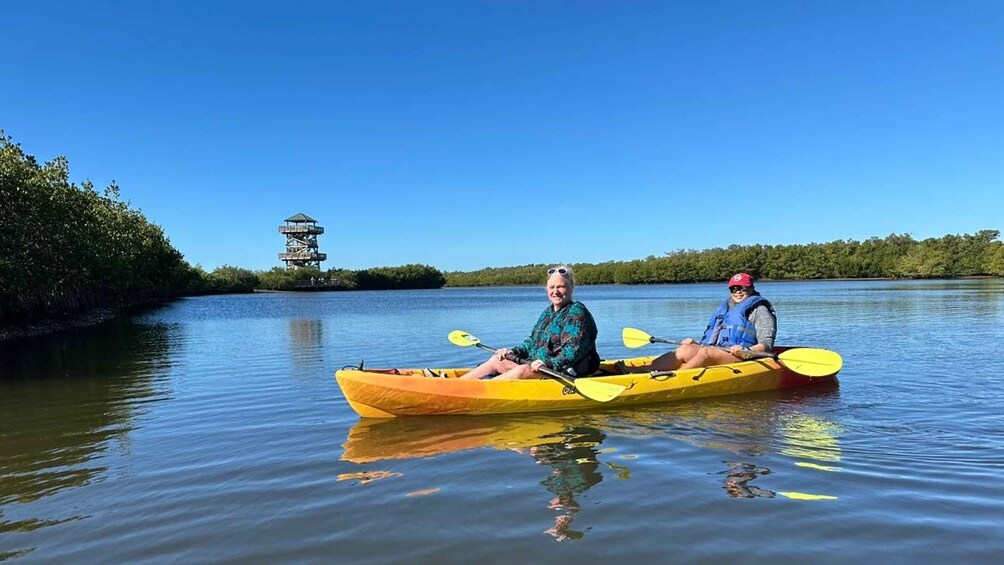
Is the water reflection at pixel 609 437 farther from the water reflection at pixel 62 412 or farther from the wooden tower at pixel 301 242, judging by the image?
the wooden tower at pixel 301 242

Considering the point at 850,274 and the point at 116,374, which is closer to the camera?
the point at 116,374

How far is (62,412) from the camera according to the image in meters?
9.35

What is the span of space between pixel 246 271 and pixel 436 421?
10760cm

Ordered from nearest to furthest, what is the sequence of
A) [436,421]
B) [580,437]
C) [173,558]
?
[173,558], [580,437], [436,421]

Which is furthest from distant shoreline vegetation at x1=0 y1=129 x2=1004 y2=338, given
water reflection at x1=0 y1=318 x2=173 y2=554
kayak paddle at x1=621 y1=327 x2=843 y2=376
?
kayak paddle at x1=621 y1=327 x2=843 y2=376

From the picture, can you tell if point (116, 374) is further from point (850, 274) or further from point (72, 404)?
point (850, 274)

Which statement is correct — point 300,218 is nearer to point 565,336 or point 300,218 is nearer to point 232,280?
point 232,280

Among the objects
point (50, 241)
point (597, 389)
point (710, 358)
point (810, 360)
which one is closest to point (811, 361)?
point (810, 360)

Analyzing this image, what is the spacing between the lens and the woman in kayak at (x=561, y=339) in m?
8.21

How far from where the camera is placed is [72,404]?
10.0 m

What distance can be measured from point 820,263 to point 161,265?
103468mm

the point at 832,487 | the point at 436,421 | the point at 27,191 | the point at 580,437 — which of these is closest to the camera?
the point at 832,487

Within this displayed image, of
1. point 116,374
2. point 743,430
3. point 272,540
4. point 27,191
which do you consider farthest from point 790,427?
point 27,191

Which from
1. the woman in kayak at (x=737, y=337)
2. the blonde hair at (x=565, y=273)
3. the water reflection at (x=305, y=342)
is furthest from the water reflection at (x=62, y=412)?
the woman in kayak at (x=737, y=337)
